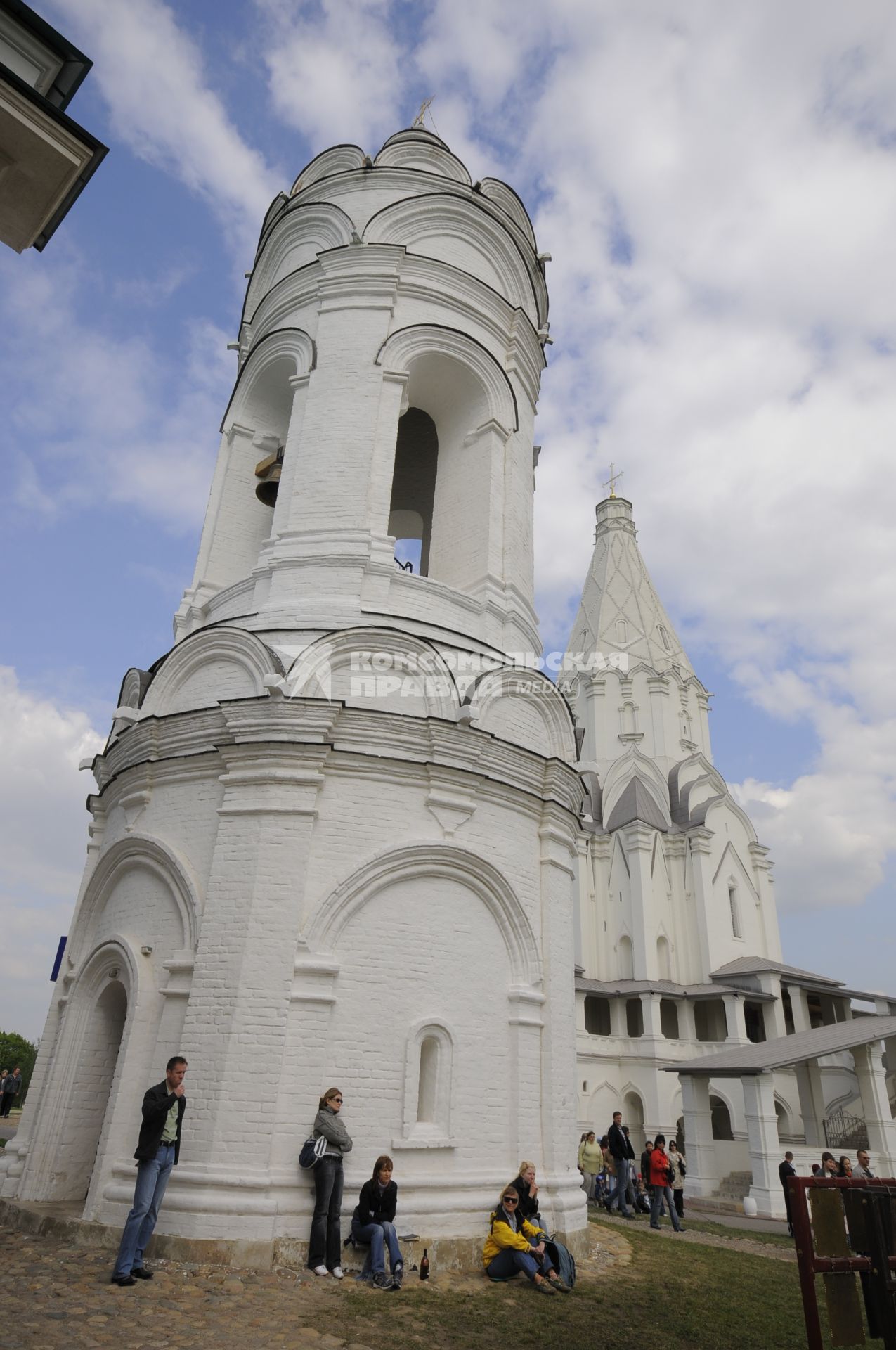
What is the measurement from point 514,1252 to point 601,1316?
96cm

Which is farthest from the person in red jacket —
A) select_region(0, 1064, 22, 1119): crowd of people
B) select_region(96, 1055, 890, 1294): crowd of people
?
select_region(0, 1064, 22, 1119): crowd of people

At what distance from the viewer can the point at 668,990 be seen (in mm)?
27219

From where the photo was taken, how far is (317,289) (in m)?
12.2

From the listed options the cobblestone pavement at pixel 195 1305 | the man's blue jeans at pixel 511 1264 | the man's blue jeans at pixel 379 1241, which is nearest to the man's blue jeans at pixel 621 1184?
the man's blue jeans at pixel 511 1264

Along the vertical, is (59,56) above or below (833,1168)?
above

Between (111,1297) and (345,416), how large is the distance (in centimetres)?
933

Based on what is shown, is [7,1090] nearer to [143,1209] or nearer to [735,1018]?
[143,1209]

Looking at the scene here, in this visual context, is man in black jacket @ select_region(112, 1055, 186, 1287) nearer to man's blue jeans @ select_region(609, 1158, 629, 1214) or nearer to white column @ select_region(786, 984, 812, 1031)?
man's blue jeans @ select_region(609, 1158, 629, 1214)

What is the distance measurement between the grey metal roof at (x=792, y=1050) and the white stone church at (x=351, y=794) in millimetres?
2339

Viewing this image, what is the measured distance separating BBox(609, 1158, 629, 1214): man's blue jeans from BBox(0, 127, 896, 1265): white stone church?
11.3 feet

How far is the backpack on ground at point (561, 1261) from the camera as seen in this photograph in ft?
24.2

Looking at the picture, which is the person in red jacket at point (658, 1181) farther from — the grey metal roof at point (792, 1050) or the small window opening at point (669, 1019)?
the small window opening at point (669, 1019)

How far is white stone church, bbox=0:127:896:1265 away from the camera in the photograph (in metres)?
7.81

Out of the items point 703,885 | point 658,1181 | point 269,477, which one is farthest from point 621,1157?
point 703,885
